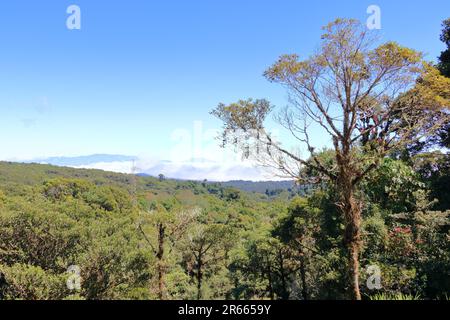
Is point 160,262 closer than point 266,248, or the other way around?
point 160,262

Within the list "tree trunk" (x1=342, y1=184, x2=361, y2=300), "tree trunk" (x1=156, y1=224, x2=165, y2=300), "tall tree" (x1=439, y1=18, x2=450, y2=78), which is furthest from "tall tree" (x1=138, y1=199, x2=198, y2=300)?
"tall tree" (x1=439, y1=18, x2=450, y2=78)

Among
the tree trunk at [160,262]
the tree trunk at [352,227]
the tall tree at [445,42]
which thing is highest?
the tall tree at [445,42]

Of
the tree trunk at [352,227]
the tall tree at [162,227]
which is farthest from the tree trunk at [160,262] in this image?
the tree trunk at [352,227]

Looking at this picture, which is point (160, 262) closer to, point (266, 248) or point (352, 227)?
point (266, 248)

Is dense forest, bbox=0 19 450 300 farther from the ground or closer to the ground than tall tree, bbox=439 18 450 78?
closer to the ground

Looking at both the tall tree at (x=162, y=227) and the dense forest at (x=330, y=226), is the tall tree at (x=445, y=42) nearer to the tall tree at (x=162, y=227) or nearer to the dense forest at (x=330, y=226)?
the dense forest at (x=330, y=226)

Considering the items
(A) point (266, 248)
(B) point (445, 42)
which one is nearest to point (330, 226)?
(A) point (266, 248)

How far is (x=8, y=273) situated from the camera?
1964 centimetres

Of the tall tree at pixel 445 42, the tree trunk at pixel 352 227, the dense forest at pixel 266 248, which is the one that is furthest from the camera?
the tall tree at pixel 445 42

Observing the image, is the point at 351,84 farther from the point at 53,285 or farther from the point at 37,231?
the point at 37,231

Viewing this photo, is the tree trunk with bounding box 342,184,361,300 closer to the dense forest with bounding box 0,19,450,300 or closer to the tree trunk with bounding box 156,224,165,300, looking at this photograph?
the dense forest with bounding box 0,19,450,300

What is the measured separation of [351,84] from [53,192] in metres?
83.3

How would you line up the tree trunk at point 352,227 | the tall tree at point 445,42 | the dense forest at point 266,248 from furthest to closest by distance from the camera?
the tall tree at point 445,42, the dense forest at point 266,248, the tree trunk at point 352,227

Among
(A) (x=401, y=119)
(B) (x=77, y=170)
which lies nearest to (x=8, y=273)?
(A) (x=401, y=119)
